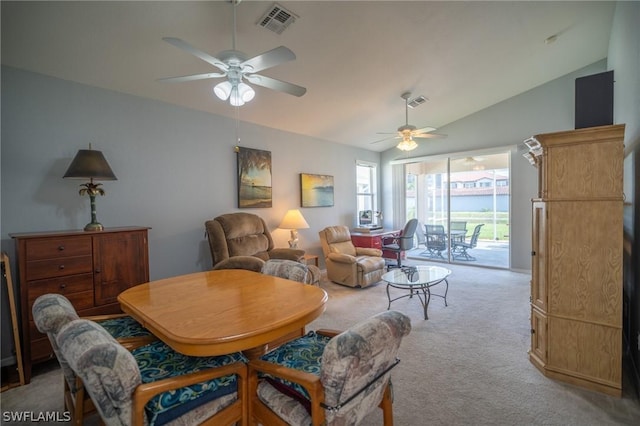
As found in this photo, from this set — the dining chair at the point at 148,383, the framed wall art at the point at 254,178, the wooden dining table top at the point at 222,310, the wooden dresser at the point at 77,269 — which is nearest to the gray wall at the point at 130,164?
the framed wall art at the point at 254,178

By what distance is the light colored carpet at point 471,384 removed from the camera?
1847 mm

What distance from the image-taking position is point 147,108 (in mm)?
3406

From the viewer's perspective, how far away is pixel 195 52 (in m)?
1.85

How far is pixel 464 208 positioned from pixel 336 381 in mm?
6018

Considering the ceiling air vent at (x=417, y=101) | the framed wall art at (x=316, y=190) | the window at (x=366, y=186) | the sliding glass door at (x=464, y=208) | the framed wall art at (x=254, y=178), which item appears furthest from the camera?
the window at (x=366, y=186)

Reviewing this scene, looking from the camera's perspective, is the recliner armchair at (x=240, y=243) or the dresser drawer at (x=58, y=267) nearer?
the dresser drawer at (x=58, y=267)

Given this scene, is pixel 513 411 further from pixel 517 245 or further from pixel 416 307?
pixel 517 245

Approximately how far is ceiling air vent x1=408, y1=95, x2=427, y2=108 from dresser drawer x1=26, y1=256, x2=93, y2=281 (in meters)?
4.77

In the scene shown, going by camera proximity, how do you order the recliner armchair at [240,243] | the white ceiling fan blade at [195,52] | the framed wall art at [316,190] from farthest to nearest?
the framed wall art at [316,190] < the recliner armchair at [240,243] < the white ceiling fan blade at [195,52]

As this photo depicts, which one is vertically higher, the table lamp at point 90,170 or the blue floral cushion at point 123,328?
the table lamp at point 90,170

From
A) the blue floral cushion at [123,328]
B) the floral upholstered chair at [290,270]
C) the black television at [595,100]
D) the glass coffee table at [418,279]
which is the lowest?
the glass coffee table at [418,279]

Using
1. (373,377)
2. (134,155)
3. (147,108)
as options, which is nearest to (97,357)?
(373,377)

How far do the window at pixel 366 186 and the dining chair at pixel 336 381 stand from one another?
5.43 metres

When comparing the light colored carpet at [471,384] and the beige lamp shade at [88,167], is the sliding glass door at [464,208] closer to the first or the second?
the light colored carpet at [471,384]
